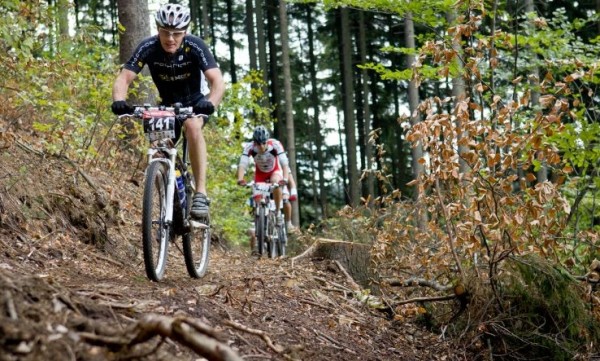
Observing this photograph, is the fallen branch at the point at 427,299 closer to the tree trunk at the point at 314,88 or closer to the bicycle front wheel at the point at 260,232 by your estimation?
the bicycle front wheel at the point at 260,232

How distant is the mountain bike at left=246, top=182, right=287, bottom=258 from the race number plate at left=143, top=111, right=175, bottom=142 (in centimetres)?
503

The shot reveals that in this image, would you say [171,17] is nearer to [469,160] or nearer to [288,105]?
[469,160]

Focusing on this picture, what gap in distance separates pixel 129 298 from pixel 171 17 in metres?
2.57

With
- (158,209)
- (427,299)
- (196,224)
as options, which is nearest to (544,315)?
(427,299)

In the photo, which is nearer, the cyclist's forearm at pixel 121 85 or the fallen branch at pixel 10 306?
the fallen branch at pixel 10 306

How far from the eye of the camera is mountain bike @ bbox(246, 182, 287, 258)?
385 inches

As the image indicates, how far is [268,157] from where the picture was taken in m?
10.4

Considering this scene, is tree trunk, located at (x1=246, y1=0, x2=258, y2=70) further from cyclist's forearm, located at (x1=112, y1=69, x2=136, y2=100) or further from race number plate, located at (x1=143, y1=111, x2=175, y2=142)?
race number plate, located at (x1=143, y1=111, x2=175, y2=142)

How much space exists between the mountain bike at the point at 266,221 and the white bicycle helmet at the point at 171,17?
491 centimetres

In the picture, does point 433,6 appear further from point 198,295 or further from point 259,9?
point 259,9

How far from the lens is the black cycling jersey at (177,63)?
5434 mm

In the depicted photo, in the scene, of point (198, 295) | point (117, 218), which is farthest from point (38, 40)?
point (198, 295)

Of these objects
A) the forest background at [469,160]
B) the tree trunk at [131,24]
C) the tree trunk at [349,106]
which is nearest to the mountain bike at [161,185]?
the forest background at [469,160]

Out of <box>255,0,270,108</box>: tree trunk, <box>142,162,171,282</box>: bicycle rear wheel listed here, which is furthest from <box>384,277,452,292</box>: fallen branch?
<box>255,0,270,108</box>: tree trunk
